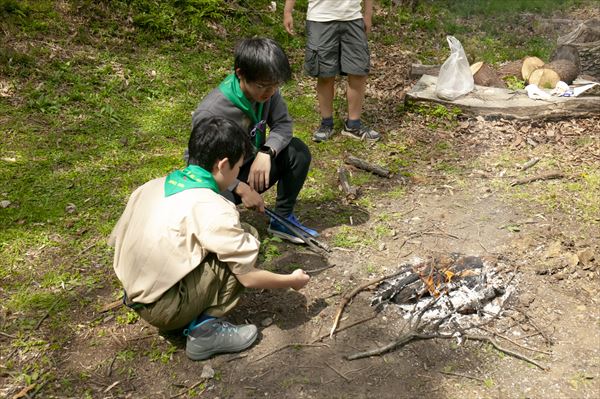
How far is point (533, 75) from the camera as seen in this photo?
642cm

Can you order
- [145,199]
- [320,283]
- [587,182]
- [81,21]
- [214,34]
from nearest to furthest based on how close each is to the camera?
[145,199] < [320,283] < [587,182] < [81,21] < [214,34]

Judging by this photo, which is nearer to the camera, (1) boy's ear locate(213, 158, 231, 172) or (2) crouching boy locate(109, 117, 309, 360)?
(2) crouching boy locate(109, 117, 309, 360)

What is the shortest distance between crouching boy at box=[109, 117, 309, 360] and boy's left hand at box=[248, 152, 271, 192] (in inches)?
23.1

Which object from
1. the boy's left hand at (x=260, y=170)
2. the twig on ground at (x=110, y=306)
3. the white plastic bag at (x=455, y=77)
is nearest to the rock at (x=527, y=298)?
the boy's left hand at (x=260, y=170)

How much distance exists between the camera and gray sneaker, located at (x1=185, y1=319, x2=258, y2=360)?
2.93m

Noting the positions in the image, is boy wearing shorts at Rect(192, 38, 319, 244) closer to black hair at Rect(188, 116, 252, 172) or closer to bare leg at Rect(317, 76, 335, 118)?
black hair at Rect(188, 116, 252, 172)

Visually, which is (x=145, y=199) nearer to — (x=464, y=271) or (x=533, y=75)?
(x=464, y=271)

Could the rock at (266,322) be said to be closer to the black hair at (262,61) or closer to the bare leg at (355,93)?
the black hair at (262,61)

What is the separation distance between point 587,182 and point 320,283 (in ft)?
8.45

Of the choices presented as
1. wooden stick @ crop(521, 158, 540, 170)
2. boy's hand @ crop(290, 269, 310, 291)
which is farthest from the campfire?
wooden stick @ crop(521, 158, 540, 170)

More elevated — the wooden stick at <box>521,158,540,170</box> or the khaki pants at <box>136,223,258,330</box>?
the khaki pants at <box>136,223,258,330</box>

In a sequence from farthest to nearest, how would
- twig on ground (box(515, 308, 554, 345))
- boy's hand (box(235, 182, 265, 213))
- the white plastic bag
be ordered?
the white plastic bag
boy's hand (box(235, 182, 265, 213))
twig on ground (box(515, 308, 554, 345))

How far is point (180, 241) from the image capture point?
268 cm

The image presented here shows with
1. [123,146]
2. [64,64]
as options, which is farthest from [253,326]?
[64,64]
